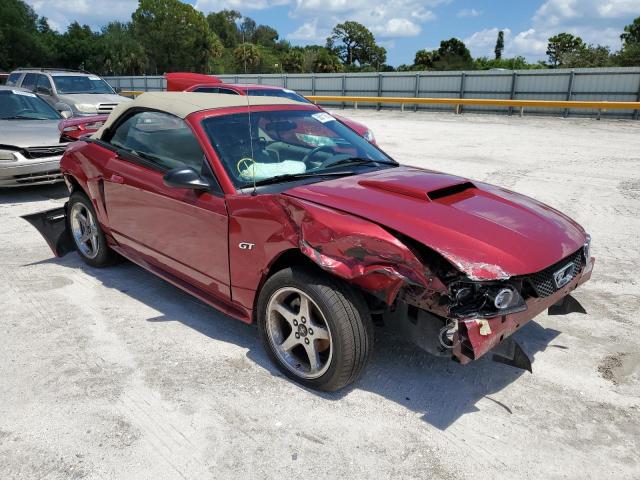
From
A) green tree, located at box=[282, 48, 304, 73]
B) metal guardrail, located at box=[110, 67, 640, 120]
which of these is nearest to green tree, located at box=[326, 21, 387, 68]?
green tree, located at box=[282, 48, 304, 73]

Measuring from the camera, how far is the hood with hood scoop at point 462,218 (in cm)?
266

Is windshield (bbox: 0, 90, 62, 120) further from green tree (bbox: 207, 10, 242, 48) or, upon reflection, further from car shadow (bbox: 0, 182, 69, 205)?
green tree (bbox: 207, 10, 242, 48)

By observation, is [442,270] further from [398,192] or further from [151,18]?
[151,18]

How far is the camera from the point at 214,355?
11.6 feet

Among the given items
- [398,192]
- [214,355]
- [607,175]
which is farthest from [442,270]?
[607,175]

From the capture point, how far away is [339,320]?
2.79 metres

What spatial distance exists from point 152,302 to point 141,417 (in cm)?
156

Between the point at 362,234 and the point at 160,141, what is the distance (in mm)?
2179

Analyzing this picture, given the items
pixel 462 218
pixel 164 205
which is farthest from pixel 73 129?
pixel 462 218

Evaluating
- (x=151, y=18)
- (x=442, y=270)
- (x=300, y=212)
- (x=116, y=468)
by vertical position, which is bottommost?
(x=116, y=468)

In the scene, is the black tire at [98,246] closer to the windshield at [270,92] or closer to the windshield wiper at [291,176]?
the windshield wiper at [291,176]

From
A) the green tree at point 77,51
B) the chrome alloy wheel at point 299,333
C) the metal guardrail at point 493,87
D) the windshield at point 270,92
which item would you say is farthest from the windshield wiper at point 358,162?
the green tree at point 77,51

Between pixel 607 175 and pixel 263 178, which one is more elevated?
pixel 263 178

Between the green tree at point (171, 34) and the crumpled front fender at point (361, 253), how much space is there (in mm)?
74155
